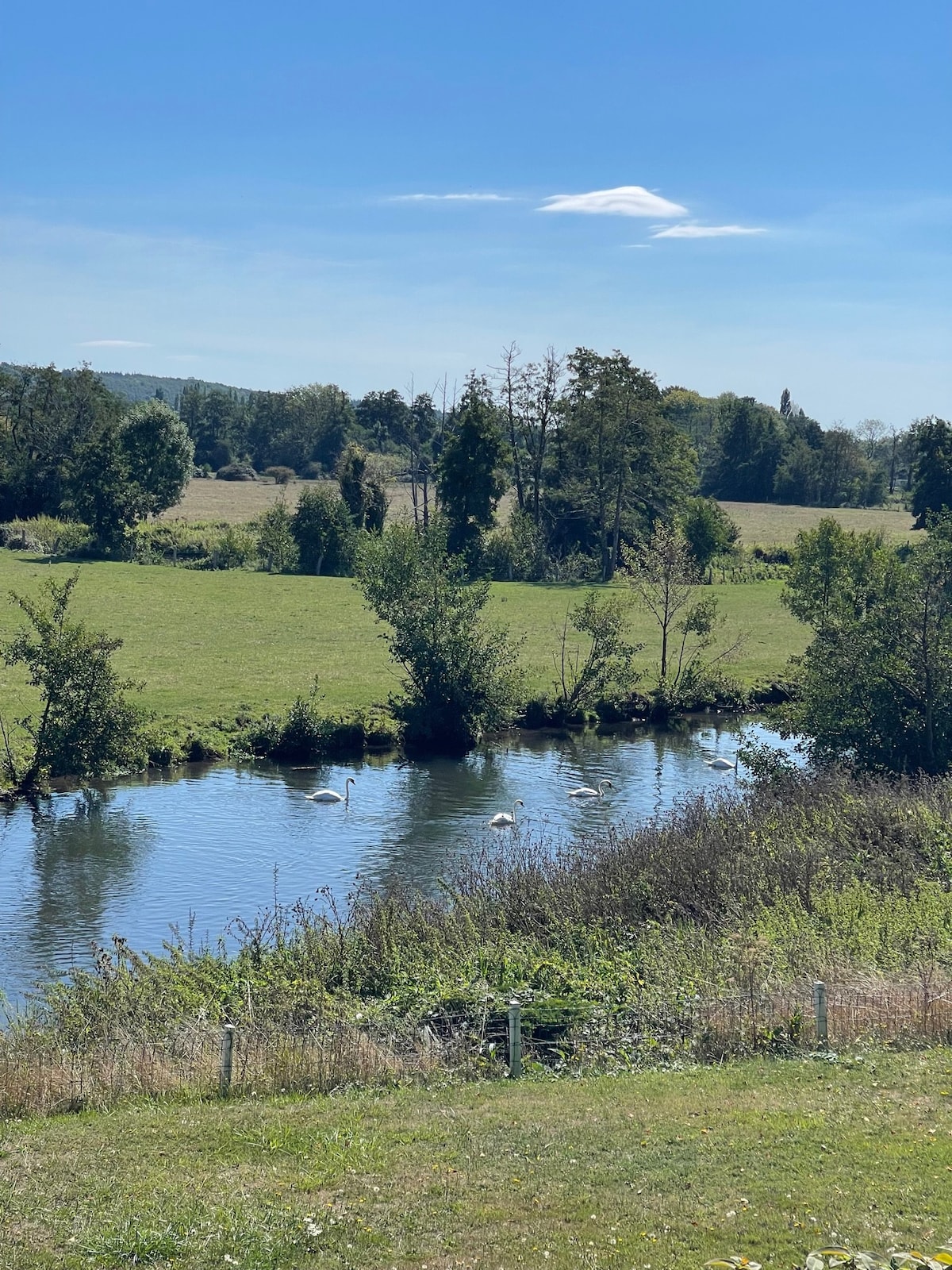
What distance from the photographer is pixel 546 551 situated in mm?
88688

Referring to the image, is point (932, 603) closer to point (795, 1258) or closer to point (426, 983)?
point (426, 983)

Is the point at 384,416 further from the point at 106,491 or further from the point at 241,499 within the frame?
the point at 106,491

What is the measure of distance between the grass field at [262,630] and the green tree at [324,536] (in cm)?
298

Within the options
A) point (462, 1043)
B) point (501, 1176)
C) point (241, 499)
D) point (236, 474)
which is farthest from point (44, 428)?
point (501, 1176)

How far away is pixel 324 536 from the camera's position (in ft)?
264

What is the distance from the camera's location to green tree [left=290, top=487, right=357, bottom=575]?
80.5 m

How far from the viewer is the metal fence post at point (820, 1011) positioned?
13.9 m

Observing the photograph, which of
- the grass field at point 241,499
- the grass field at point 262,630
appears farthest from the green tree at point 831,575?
the grass field at point 241,499

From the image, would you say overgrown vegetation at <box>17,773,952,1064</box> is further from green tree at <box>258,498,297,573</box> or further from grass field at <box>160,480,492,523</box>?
grass field at <box>160,480,492,523</box>

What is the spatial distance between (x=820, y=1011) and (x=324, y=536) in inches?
2702

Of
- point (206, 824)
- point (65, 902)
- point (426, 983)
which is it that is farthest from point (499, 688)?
point (426, 983)

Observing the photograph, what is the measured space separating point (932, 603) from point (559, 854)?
14.0m

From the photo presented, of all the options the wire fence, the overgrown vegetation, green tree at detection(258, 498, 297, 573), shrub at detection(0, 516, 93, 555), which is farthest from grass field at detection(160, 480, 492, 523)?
the wire fence

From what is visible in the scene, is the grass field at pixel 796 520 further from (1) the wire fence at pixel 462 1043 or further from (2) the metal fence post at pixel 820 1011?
(2) the metal fence post at pixel 820 1011
